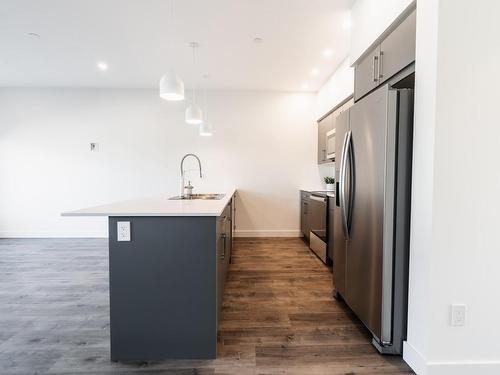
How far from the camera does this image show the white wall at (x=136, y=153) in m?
4.90

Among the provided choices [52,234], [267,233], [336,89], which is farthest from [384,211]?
[52,234]

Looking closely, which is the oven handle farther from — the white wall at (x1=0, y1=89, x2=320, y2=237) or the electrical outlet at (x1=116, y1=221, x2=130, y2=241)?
the electrical outlet at (x1=116, y1=221, x2=130, y2=241)

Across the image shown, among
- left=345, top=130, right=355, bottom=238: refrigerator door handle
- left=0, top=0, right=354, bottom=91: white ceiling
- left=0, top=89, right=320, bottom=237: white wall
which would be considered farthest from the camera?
left=0, top=89, right=320, bottom=237: white wall

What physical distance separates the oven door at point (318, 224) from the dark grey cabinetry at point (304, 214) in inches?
8.0

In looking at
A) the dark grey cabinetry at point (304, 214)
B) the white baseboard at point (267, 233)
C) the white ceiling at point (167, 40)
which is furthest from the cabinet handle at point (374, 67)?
the white baseboard at point (267, 233)

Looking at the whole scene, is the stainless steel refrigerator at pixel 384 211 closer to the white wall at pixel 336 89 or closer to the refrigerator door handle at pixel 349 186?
the refrigerator door handle at pixel 349 186

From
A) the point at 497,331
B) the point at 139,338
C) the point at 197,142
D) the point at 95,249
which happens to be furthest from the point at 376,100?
the point at 95,249

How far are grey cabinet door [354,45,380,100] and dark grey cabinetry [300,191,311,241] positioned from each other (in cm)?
214

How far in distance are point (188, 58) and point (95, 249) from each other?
331 centimetres

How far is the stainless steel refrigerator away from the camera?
63.4 inches

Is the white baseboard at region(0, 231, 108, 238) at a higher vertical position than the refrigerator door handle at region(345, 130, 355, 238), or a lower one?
lower

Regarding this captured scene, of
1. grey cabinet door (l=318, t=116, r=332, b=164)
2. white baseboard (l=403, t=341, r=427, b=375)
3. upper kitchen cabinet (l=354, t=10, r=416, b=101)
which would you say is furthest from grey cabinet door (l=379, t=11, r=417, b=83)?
grey cabinet door (l=318, t=116, r=332, b=164)

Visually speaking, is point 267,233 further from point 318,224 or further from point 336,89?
point 336,89

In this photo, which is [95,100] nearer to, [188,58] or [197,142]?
[197,142]
